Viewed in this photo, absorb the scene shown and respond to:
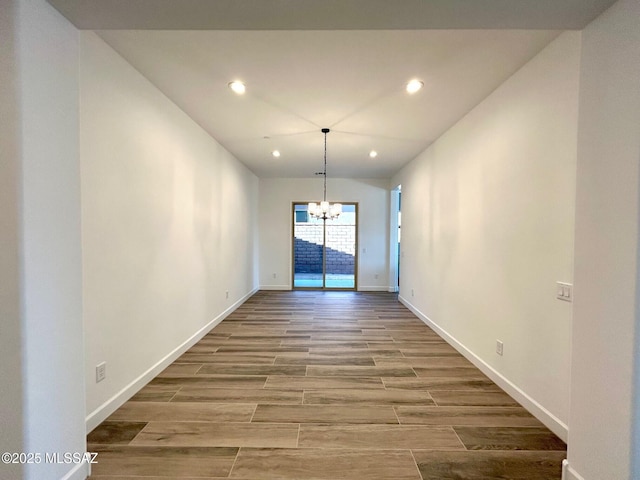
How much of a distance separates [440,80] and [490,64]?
381 mm

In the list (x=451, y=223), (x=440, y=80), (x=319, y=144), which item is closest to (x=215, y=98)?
(x=319, y=144)

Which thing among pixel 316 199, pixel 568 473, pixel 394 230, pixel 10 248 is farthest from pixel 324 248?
pixel 10 248

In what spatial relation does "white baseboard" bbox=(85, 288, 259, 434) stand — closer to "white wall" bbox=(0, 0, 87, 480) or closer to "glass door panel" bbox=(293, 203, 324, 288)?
"white wall" bbox=(0, 0, 87, 480)

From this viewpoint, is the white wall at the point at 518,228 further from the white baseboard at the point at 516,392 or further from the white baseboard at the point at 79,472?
the white baseboard at the point at 79,472

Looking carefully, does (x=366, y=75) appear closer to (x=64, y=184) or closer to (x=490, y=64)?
(x=490, y=64)

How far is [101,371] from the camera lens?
198cm

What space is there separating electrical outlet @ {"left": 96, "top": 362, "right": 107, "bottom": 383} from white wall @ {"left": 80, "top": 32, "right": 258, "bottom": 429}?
0.12ft

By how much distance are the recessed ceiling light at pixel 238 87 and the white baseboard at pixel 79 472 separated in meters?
2.85

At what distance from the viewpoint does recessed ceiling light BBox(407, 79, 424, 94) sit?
8.15 ft

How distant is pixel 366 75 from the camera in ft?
7.82

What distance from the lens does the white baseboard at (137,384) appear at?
1.93 metres

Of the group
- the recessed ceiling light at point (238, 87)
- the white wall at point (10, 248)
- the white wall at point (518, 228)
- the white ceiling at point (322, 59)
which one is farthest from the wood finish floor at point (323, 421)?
the recessed ceiling light at point (238, 87)

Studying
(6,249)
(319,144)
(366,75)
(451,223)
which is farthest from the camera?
(319,144)

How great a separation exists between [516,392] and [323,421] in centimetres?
160
